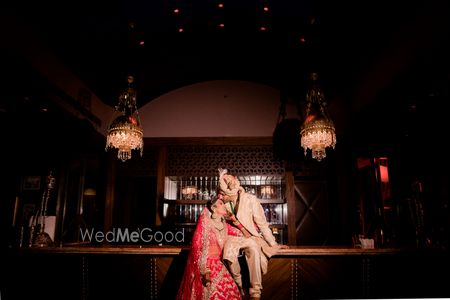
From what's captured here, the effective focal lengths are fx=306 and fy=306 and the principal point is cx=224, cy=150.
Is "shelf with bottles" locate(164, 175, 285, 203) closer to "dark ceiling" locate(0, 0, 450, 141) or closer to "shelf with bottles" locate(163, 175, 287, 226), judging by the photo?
"shelf with bottles" locate(163, 175, 287, 226)

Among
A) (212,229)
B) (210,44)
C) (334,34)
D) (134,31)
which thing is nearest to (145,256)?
(212,229)

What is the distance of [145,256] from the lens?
413 cm

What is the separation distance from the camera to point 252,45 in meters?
5.67

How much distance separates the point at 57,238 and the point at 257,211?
363 cm

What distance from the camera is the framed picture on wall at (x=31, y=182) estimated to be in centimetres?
569

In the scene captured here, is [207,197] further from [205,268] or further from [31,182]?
[31,182]

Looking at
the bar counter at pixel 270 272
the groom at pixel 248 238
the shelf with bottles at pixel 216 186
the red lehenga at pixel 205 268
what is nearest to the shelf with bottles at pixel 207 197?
the shelf with bottles at pixel 216 186

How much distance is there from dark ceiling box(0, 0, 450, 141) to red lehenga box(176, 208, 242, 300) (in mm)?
3034

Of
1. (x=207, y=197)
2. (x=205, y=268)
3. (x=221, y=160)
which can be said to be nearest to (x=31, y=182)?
(x=207, y=197)

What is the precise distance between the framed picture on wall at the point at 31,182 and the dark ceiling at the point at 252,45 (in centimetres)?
197

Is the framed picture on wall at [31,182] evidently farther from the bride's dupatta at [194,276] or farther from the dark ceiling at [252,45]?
the bride's dupatta at [194,276]

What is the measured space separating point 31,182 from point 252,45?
4.84m

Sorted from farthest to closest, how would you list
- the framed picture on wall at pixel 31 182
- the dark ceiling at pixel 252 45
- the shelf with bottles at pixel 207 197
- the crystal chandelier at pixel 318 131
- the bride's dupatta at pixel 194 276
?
the shelf with bottles at pixel 207 197 → the framed picture on wall at pixel 31 182 → the crystal chandelier at pixel 318 131 → the dark ceiling at pixel 252 45 → the bride's dupatta at pixel 194 276

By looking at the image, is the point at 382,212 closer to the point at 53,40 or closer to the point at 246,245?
the point at 246,245
